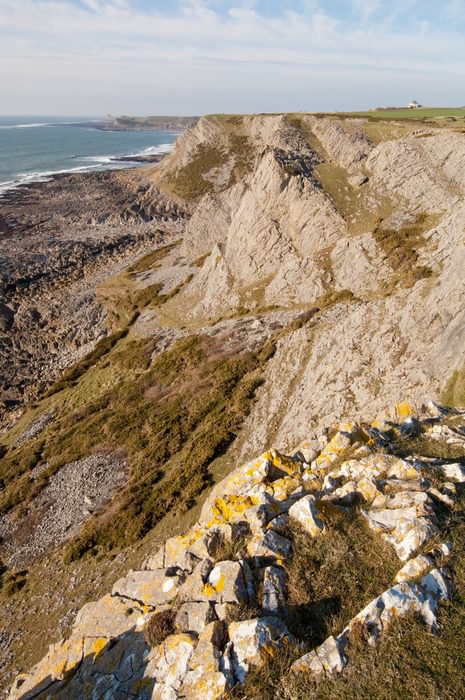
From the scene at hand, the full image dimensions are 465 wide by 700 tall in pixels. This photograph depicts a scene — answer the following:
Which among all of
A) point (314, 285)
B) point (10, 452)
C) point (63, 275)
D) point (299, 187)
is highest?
point (299, 187)

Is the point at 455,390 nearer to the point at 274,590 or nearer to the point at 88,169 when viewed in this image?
the point at 274,590

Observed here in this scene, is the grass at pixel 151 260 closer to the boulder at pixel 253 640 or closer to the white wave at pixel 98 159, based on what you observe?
the boulder at pixel 253 640

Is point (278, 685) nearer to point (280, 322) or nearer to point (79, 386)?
point (280, 322)

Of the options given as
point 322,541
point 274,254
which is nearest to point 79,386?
point 274,254

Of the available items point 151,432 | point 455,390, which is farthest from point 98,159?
point 455,390

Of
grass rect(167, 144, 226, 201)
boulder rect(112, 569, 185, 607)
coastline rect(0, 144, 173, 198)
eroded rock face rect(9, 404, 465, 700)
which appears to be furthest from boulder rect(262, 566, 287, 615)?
coastline rect(0, 144, 173, 198)

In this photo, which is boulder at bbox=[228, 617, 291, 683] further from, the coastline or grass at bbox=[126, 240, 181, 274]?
the coastline
